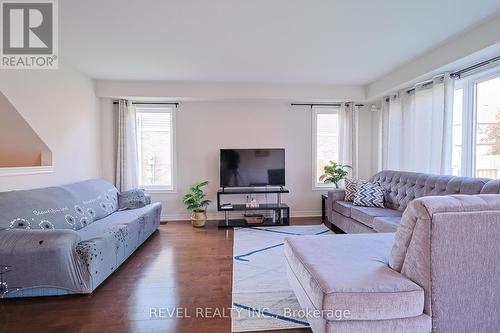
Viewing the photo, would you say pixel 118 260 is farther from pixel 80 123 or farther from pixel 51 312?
pixel 80 123

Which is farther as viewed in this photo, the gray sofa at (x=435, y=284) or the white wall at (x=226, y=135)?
the white wall at (x=226, y=135)

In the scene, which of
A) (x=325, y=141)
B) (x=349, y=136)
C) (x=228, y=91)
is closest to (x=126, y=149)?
(x=228, y=91)

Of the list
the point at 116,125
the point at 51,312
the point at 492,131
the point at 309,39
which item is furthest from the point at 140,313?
the point at 492,131

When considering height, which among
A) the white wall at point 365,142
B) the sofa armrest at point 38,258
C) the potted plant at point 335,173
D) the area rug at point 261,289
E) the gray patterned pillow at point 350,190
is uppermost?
the white wall at point 365,142

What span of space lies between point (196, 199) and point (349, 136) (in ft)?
10.6

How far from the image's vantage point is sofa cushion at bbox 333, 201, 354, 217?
3.67m

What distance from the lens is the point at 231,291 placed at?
2.25 m

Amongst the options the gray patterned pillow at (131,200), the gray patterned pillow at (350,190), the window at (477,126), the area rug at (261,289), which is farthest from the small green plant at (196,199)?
the window at (477,126)

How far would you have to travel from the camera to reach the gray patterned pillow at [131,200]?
12.9ft

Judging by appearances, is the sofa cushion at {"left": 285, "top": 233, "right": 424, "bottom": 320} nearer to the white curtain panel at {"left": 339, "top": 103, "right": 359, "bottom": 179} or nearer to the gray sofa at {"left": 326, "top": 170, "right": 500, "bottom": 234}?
the gray sofa at {"left": 326, "top": 170, "right": 500, "bottom": 234}

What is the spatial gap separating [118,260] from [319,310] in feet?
7.45

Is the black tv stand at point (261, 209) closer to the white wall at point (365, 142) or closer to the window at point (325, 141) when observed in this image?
the window at point (325, 141)

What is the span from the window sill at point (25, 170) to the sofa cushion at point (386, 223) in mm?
4208

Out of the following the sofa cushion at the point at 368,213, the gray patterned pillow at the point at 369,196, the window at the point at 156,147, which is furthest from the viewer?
the window at the point at 156,147
